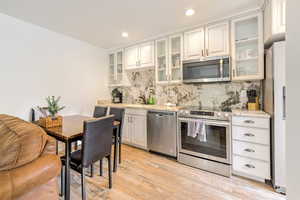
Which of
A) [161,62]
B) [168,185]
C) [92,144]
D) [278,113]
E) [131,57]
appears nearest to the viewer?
[92,144]

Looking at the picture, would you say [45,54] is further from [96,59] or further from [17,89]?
[96,59]

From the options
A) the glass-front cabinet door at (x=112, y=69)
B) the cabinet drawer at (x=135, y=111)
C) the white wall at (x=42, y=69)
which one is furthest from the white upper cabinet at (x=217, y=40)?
the white wall at (x=42, y=69)

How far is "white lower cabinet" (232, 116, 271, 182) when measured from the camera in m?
1.89

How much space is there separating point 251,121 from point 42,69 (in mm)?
3754

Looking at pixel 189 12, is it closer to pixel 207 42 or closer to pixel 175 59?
pixel 207 42

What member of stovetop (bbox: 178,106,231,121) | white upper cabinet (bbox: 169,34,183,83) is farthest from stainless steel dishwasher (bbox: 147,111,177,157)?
white upper cabinet (bbox: 169,34,183,83)

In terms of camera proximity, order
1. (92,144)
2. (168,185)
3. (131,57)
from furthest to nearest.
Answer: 1. (131,57)
2. (168,185)
3. (92,144)

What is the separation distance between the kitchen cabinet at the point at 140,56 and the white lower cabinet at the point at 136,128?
3.82 feet

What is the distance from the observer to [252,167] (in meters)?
1.97

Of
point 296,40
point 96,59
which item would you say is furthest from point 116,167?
point 96,59

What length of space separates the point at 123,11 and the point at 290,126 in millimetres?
2491

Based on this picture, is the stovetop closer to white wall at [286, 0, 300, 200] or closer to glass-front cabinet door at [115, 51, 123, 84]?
white wall at [286, 0, 300, 200]

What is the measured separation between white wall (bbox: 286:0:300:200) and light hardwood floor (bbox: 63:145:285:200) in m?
1.35

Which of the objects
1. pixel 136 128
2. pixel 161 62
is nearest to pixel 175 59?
pixel 161 62
